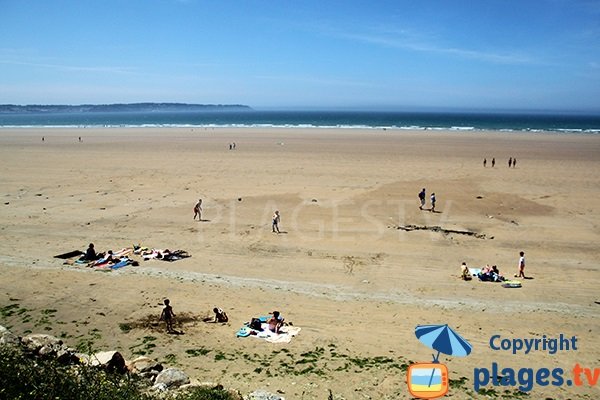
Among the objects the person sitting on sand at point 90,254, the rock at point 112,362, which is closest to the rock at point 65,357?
the rock at point 112,362

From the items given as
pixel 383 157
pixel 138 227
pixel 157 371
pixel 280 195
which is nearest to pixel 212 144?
pixel 383 157

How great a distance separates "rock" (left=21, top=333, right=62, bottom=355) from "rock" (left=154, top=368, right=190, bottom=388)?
223cm

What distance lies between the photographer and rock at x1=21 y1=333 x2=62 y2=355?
8406 mm

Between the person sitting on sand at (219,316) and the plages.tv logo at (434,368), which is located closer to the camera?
the plages.tv logo at (434,368)

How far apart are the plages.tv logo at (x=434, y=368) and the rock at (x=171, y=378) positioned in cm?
476

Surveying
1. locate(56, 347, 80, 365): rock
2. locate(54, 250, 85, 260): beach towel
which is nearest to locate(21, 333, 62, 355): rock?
locate(56, 347, 80, 365): rock

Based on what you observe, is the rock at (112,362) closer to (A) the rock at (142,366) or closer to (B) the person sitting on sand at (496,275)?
(A) the rock at (142,366)

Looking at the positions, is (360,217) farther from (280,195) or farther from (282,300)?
(282,300)

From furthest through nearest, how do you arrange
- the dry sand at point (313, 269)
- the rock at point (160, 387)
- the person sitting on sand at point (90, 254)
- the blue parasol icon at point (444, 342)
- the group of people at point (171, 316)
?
the person sitting on sand at point (90, 254), the group of people at point (171, 316), the dry sand at point (313, 269), the blue parasol icon at point (444, 342), the rock at point (160, 387)

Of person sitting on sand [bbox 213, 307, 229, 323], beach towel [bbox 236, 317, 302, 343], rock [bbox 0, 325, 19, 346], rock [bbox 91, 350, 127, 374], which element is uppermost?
rock [bbox 0, 325, 19, 346]

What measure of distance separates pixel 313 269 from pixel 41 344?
9952mm

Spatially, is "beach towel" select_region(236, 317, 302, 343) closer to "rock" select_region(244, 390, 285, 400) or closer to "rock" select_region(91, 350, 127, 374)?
"rock" select_region(244, 390, 285, 400)

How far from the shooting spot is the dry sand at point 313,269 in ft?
34.6

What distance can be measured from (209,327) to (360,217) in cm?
1347
